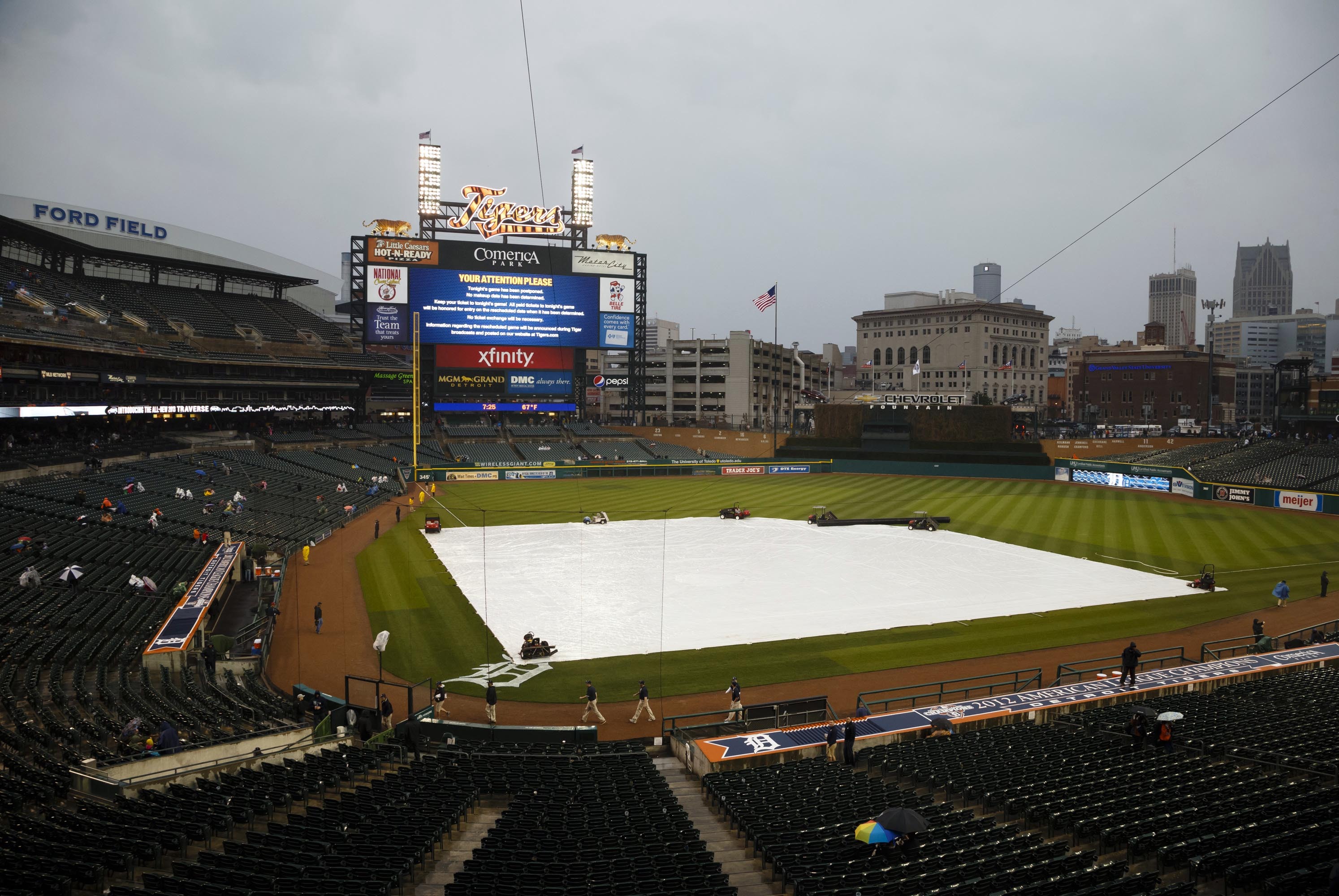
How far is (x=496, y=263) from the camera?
77688 millimetres

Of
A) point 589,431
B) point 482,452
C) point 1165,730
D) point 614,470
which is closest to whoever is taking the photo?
point 1165,730

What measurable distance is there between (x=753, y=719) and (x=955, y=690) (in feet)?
21.4

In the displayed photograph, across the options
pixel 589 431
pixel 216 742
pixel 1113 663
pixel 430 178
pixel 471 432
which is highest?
pixel 430 178

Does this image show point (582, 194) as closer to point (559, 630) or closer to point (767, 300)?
point (767, 300)

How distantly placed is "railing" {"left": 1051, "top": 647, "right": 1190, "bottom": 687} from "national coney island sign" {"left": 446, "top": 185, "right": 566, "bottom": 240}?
66.5 m

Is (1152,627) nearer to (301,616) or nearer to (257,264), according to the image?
A: (301,616)

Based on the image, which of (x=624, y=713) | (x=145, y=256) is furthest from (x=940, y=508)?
(x=145, y=256)

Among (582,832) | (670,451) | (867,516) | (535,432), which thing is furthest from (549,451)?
(582,832)

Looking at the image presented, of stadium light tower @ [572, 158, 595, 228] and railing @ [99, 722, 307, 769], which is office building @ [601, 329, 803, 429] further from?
railing @ [99, 722, 307, 769]

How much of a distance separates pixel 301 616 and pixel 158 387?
43171 millimetres

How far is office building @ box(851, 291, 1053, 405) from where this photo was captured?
15625cm

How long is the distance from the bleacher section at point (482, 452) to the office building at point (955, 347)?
89509mm

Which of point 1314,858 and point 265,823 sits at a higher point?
point 1314,858

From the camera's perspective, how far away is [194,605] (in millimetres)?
23672
